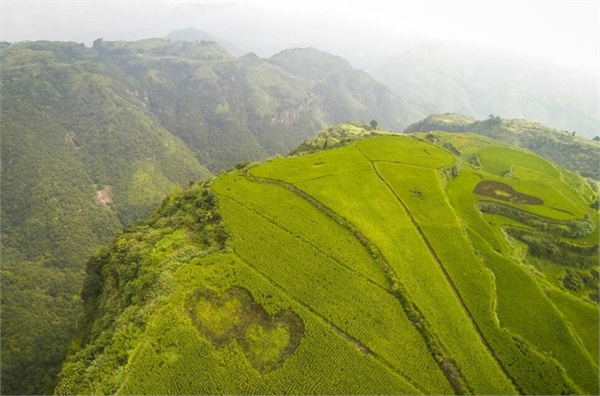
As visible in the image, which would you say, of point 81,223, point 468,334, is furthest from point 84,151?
point 468,334

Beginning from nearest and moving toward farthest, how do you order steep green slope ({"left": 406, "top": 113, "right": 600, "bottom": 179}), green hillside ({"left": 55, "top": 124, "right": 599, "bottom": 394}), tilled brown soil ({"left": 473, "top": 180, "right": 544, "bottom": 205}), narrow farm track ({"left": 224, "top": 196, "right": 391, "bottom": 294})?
green hillside ({"left": 55, "top": 124, "right": 599, "bottom": 394}) → narrow farm track ({"left": 224, "top": 196, "right": 391, "bottom": 294}) → tilled brown soil ({"left": 473, "top": 180, "right": 544, "bottom": 205}) → steep green slope ({"left": 406, "top": 113, "right": 600, "bottom": 179})

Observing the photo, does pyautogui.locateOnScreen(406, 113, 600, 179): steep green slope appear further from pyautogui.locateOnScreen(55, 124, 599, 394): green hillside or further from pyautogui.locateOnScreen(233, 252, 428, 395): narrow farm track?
pyautogui.locateOnScreen(233, 252, 428, 395): narrow farm track

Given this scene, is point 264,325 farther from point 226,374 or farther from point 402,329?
point 402,329

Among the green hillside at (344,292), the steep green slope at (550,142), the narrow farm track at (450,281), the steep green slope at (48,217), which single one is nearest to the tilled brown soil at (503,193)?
the green hillside at (344,292)

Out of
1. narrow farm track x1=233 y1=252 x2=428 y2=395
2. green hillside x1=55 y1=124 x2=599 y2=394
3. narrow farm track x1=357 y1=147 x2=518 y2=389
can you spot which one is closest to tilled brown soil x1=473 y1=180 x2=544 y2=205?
green hillside x1=55 y1=124 x2=599 y2=394

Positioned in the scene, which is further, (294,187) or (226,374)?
(294,187)

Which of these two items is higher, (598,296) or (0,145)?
(598,296)

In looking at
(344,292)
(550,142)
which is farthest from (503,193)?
(550,142)

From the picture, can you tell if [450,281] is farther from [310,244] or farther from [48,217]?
[48,217]

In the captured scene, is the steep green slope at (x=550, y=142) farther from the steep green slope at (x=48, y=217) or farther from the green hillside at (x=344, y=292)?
the steep green slope at (x=48, y=217)
